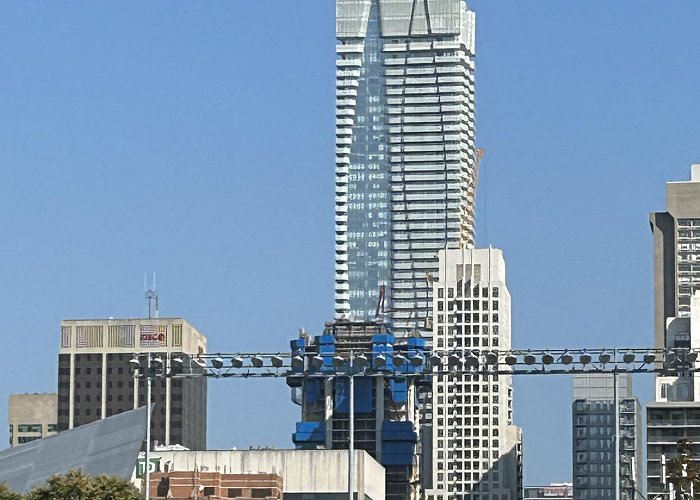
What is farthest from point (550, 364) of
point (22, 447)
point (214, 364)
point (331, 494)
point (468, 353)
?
point (331, 494)

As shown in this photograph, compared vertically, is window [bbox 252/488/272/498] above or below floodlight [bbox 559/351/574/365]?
below

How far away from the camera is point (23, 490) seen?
165 metres

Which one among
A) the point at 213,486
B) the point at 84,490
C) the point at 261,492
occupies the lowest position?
the point at 261,492

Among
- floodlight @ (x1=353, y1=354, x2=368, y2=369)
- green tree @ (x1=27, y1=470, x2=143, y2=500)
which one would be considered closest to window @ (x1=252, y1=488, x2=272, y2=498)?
floodlight @ (x1=353, y1=354, x2=368, y2=369)

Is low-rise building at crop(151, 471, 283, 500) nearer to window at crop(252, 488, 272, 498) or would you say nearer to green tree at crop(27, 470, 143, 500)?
window at crop(252, 488, 272, 498)

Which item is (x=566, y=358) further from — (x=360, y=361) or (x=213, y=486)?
(x=213, y=486)

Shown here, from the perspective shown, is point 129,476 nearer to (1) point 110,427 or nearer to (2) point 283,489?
(1) point 110,427

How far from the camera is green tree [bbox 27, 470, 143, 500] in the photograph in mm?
119188

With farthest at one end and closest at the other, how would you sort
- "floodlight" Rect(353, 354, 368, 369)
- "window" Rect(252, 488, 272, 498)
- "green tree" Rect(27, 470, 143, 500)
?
"window" Rect(252, 488, 272, 498)
"floodlight" Rect(353, 354, 368, 369)
"green tree" Rect(27, 470, 143, 500)

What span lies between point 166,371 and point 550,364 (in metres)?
22.4

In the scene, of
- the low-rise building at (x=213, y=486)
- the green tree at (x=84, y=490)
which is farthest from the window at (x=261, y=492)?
the green tree at (x=84, y=490)

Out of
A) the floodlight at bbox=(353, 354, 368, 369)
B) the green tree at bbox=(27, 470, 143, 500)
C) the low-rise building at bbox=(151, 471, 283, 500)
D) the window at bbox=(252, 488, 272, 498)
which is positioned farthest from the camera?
the window at bbox=(252, 488, 272, 498)

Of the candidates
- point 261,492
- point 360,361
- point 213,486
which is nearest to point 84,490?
point 360,361

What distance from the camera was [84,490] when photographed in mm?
119125
